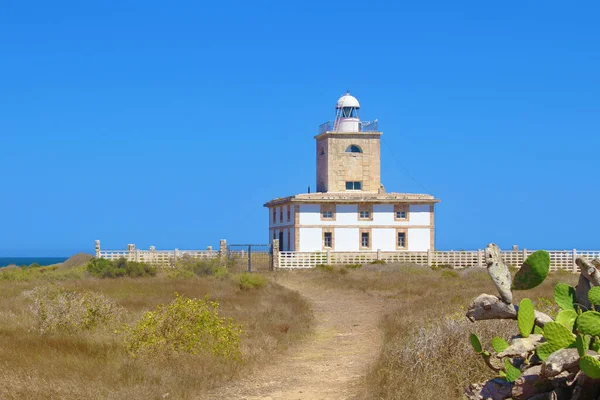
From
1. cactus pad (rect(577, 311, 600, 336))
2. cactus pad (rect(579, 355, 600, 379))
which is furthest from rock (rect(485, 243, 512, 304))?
cactus pad (rect(579, 355, 600, 379))

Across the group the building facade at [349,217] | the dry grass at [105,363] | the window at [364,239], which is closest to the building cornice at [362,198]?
the building facade at [349,217]

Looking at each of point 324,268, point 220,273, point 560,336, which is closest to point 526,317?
point 560,336

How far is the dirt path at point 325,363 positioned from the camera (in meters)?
9.38

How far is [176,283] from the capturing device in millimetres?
25766

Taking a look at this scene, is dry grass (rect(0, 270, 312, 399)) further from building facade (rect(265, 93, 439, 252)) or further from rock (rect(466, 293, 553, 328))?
building facade (rect(265, 93, 439, 252))

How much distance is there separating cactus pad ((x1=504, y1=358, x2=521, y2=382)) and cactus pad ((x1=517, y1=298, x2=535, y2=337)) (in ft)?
0.98

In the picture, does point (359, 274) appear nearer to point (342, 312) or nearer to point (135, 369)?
point (342, 312)

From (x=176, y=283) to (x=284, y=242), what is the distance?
71.1 ft

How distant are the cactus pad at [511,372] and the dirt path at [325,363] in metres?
3.24

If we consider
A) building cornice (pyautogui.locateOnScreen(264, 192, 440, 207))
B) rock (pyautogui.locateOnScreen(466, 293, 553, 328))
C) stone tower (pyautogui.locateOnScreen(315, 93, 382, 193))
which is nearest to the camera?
rock (pyautogui.locateOnScreen(466, 293, 553, 328))

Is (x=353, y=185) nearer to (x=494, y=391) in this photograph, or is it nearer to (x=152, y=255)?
(x=152, y=255)

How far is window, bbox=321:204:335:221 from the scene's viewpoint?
145 ft

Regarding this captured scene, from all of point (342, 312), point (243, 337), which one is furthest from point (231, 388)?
point (342, 312)

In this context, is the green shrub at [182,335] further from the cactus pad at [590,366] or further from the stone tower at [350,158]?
the stone tower at [350,158]
